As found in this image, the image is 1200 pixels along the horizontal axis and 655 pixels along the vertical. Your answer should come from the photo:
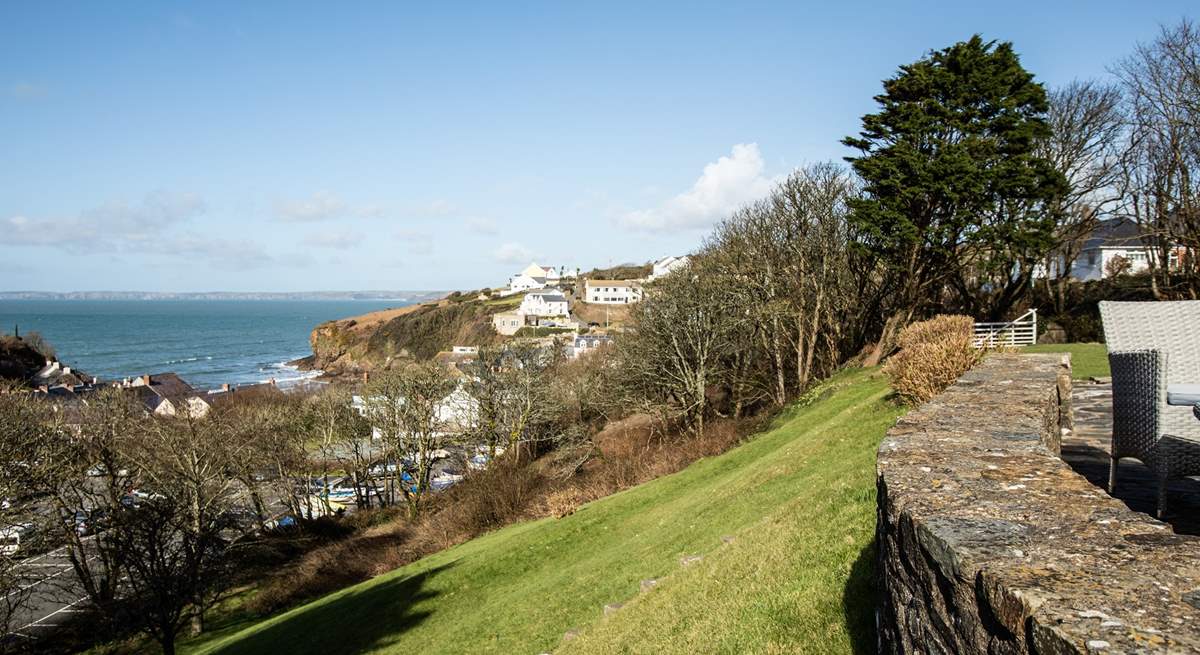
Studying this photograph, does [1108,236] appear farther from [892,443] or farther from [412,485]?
[892,443]

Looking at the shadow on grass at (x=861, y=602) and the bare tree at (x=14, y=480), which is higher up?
the shadow on grass at (x=861, y=602)

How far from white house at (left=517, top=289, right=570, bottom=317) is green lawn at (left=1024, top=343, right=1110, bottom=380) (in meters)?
107

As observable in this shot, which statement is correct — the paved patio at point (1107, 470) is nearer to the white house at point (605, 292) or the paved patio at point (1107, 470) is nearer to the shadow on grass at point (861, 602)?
the shadow on grass at point (861, 602)

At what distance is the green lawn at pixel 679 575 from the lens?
591cm

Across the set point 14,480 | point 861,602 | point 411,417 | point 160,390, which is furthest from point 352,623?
point 160,390

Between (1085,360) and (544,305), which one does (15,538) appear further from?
(544,305)

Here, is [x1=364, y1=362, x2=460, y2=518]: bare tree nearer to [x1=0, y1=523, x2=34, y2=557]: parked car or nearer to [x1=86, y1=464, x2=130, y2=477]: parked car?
[x1=86, y1=464, x2=130, y2=477]: parked car

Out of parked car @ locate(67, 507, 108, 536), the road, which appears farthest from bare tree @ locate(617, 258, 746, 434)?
the road

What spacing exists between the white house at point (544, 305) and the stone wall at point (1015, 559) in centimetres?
12292

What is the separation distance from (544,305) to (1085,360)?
11301cm

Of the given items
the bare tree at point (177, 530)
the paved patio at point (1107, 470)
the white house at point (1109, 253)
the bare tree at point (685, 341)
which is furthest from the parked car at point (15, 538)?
the white house at point (1109, 253)

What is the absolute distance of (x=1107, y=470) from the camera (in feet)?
23.8

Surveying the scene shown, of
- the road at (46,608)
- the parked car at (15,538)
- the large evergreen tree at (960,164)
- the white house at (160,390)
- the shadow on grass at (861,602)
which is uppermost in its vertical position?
the large evergreen tree at (960,164)

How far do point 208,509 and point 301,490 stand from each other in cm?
1519
